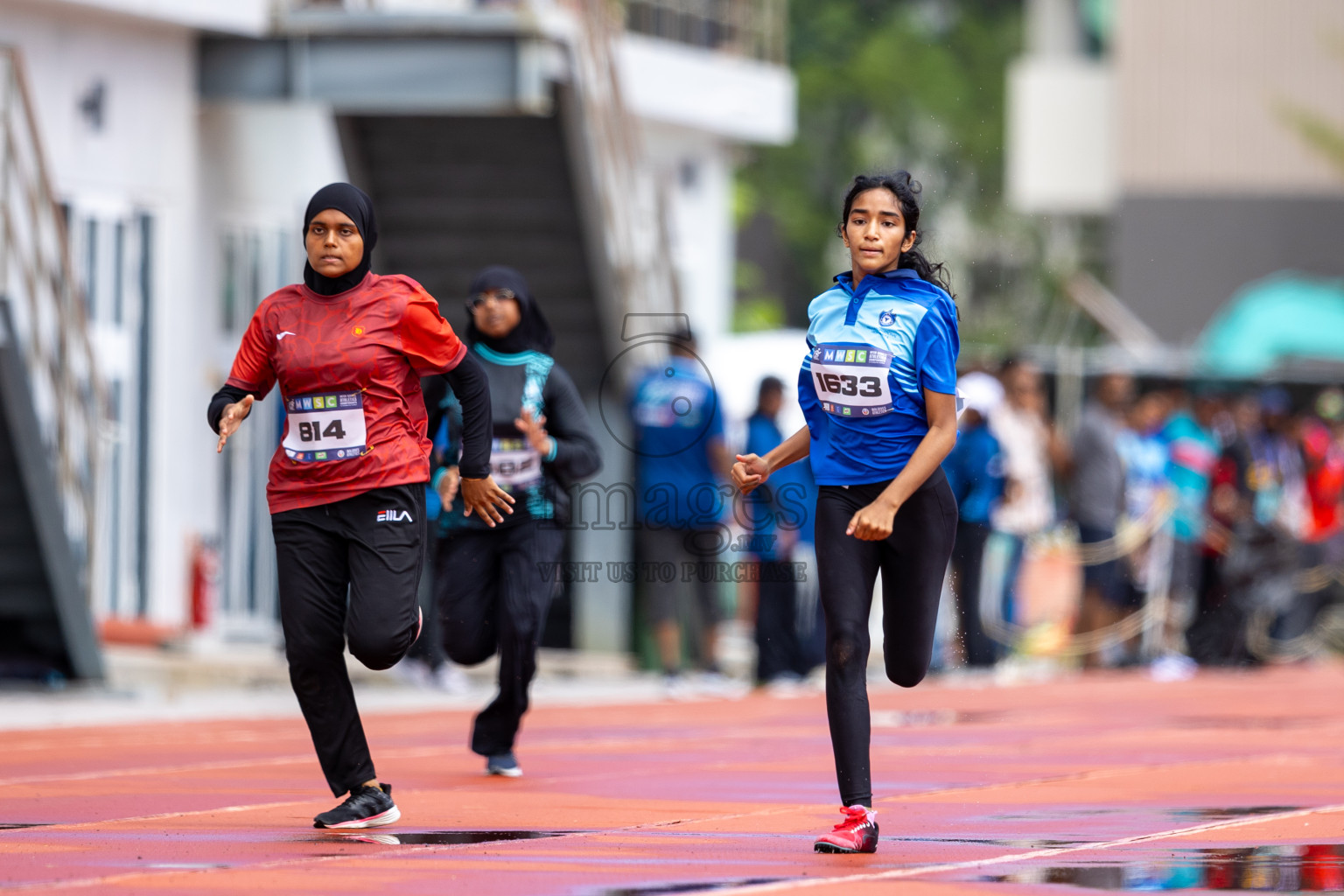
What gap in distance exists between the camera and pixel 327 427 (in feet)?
25.9

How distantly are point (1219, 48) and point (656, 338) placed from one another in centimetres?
2334

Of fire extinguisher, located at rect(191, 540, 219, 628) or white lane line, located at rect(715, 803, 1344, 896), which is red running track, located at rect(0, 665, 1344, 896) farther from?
fire extinguisher, located at rect(191, 540, 219, 628)

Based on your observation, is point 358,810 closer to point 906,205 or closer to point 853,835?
point 853,835

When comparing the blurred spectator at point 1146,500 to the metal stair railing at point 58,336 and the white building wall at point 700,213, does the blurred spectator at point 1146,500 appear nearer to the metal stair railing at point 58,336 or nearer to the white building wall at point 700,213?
the white building wall at point 700,213

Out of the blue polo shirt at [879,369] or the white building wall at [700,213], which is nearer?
the blue polo shirt at [879,369]

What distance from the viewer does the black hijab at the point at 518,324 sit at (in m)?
10.6

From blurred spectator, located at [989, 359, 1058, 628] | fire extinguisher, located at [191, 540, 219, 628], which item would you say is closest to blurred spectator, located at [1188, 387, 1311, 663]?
blurred spectator, located at [989, 359, 1058, 628]

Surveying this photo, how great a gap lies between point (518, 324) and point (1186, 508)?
11419 millimetres

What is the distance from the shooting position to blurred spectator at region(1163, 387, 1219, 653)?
20.9 meters

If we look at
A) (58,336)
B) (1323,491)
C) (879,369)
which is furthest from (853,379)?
(1323,491)

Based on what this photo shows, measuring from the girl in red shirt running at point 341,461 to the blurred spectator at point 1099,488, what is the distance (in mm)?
12240

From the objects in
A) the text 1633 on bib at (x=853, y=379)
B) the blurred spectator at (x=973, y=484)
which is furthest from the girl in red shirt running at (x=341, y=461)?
the blurred spectator at (x=973, y=484)

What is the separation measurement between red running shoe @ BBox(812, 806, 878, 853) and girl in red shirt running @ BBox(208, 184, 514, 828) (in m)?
1.47

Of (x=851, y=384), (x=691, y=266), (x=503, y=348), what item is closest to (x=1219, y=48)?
(x=691, y=266)
